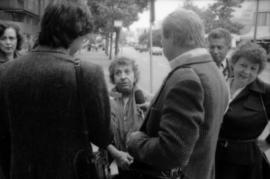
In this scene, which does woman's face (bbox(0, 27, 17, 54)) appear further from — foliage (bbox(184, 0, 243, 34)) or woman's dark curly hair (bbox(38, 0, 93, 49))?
foliage (bbox(184, 0, 243, 34))

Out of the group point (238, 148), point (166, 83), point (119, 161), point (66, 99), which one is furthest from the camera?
point (238, 148)

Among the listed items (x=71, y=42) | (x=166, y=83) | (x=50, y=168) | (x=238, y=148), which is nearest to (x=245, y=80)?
(x=238, y=148)

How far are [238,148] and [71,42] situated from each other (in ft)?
5.10

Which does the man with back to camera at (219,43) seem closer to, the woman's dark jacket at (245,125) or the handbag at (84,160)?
the woman's dark jacket at (245,125)

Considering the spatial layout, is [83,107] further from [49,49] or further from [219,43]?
[219,43]

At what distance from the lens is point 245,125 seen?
7.06 ft

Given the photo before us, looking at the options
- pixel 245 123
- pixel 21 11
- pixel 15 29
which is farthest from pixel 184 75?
pixel 21 11

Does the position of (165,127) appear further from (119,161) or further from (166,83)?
(119,161)

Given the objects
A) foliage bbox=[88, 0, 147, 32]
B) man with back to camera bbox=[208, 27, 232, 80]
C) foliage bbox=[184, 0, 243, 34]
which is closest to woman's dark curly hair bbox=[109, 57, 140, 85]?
man with back to camera bbox=[208, 27, 232, 80]

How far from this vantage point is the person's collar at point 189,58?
5.03ft

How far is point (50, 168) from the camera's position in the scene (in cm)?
145

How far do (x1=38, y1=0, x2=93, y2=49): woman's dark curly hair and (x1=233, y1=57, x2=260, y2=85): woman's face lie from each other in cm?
146

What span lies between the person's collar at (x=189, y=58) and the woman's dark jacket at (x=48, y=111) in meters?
0.44

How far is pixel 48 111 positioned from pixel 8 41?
1884 mm
